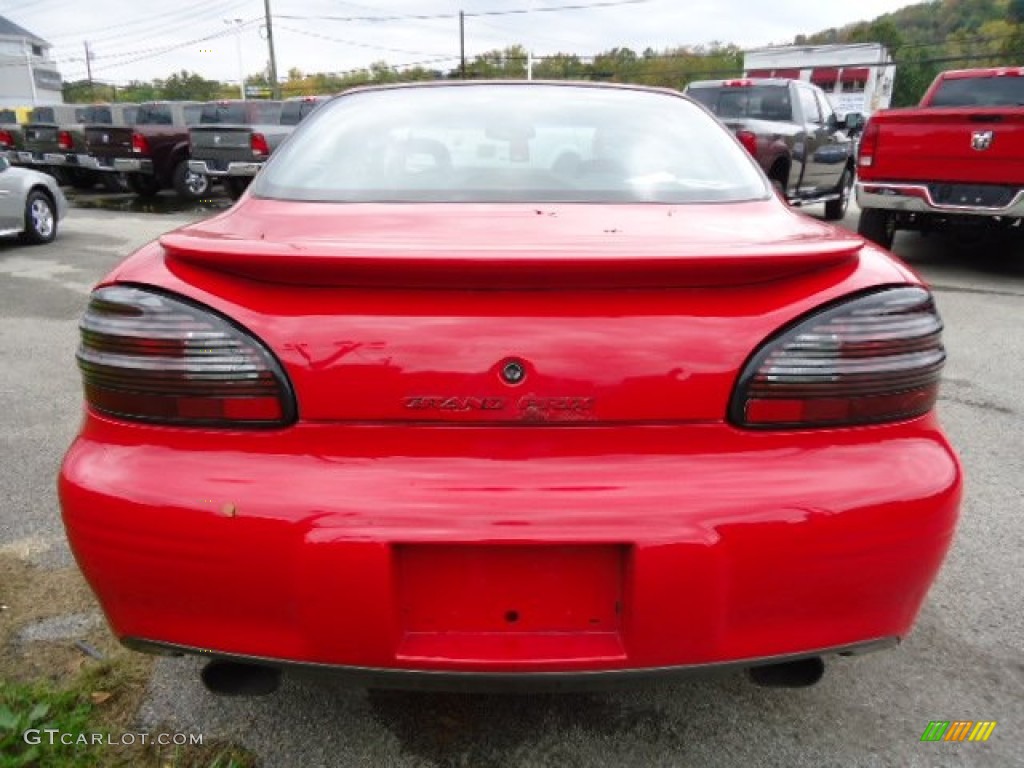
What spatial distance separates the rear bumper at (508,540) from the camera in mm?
1350

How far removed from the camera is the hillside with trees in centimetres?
5366

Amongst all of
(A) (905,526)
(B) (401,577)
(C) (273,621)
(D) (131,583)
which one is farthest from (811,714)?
(D) (131,583)

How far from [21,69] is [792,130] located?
7840 centimetres

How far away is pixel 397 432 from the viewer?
55.9 inches

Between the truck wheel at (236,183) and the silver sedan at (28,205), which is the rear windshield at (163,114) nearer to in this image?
the truck wheel at (236,183)

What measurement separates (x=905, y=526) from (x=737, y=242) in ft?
1.96

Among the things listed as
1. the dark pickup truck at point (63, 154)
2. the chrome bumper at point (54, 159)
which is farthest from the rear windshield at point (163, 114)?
the chrome bumper at point (54, 159)

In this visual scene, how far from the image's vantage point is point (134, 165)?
1451 cm

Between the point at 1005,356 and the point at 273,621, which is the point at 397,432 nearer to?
the point at 273,621

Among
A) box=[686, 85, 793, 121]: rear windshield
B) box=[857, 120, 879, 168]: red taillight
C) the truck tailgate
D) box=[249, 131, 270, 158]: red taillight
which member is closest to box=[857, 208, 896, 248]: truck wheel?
box=[857, 120, 879, 168]: red taillight

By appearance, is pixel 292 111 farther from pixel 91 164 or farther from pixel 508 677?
pixel 508 677

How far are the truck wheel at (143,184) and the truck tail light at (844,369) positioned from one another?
51.7ft

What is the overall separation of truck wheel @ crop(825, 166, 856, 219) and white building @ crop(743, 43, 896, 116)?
46808mm

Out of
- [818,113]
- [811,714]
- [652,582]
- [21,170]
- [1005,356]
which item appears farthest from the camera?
[818,113]
